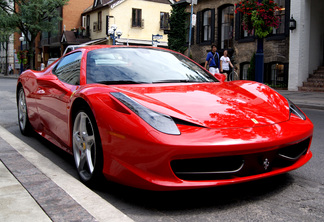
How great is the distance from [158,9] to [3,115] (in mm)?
33811

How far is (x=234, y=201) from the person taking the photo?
2.93 m

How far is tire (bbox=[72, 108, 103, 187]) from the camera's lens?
315 cm

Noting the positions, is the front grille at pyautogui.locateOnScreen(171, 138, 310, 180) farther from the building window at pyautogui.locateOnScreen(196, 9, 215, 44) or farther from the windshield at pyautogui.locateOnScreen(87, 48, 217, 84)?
the building window at pyautogui.locateOnScreen(196, 9, 215, 44)

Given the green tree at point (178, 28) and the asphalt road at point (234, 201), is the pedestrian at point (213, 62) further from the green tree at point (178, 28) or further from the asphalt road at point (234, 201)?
the asphalt road at point (234, 201)

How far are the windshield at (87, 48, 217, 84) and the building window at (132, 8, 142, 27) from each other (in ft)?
116

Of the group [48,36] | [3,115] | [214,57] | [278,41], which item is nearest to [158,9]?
[48,36]

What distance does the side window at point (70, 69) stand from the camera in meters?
4.04

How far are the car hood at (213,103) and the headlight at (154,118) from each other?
2.0 inches

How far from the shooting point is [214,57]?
14.9 meters

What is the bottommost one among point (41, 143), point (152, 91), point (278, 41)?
point (41, 143)

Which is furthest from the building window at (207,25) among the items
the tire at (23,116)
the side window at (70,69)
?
the side window at (70,69)

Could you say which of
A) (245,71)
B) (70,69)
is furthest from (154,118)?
(245,71)

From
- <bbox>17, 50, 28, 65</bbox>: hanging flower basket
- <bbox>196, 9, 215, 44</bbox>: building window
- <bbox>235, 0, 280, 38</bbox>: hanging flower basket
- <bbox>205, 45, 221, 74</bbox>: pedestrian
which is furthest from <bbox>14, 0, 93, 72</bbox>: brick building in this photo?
<bbox>235, 0, 280, 38</bbox>: hanging flower basket

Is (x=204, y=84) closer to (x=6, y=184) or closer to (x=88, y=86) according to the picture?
(x=88, y=86)
